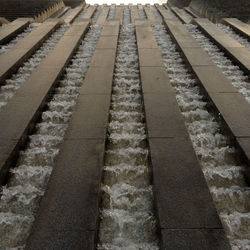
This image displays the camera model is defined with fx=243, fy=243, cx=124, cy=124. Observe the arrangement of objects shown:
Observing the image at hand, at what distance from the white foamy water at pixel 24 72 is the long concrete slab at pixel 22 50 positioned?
10cm

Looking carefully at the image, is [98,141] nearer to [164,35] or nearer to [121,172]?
[121,172]

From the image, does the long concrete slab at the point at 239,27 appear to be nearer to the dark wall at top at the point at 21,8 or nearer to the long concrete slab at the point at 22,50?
the long concrete slab at the point at 22,50

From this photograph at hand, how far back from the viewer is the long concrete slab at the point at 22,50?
4.85 meters

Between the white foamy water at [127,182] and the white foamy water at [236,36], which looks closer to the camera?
the white foamy water at [127,182]

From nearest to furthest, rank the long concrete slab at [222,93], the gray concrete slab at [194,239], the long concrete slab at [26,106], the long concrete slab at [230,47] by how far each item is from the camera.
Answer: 1. the gray concrete slab at [194,239]
2. the long concrete slab at [26,106]
3. the long concrete slab at [222,93]
4. the long concrete slab at [230,47]

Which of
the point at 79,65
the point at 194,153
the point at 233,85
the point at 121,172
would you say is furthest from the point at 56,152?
the point at 233,85

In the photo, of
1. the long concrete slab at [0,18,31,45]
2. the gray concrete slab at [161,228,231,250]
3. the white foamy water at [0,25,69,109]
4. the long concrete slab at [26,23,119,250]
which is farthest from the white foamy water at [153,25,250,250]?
the long concrete slab at [0,18,31,45]

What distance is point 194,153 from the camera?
282 centimetres

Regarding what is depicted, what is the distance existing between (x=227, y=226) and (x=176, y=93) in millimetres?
2510

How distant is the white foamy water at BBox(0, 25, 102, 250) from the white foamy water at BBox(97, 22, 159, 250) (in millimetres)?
668

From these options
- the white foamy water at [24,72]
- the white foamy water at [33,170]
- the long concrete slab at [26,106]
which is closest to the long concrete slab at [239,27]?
the long concrete slab at [26,106]

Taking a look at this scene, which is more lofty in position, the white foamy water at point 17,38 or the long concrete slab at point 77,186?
the white foamy water at point 17,38

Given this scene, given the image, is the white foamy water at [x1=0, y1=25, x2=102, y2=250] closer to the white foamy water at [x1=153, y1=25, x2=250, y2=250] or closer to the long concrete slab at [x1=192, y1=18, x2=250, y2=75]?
the white foamy water at [x1=153, y1=25, x2=250, y2=250]

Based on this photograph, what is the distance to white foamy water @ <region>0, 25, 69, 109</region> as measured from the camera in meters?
4.16
